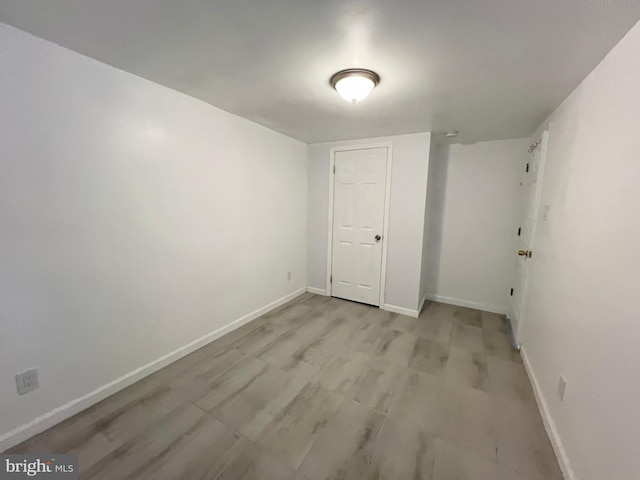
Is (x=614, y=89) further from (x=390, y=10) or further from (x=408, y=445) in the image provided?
(x=408, y=445)

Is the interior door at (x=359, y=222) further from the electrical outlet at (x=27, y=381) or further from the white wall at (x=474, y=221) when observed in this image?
the electrical outlet at (x=27, y=381)

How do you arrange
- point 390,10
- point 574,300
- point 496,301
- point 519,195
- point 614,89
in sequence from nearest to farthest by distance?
1. point 390,10
2. point 614,89
3. point 574,300
4. point 519,195
5. point 496,301

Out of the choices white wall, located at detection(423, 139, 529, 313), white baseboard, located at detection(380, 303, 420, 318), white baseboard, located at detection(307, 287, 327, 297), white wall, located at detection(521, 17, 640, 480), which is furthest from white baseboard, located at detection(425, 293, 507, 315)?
white wall, located at detection(521, 17, 640, 480)

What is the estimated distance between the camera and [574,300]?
4.67 feet

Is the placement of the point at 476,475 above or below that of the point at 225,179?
below

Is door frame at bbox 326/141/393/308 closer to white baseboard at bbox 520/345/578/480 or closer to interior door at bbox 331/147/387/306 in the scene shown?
interior door at bbox 331/147/387/306

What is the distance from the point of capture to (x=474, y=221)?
11.2 feet

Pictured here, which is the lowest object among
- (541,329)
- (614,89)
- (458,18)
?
(541,329)

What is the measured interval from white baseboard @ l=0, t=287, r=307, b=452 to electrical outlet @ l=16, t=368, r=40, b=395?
191mm

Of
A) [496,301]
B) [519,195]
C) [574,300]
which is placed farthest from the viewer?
[496,301]

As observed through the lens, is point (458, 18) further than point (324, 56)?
No

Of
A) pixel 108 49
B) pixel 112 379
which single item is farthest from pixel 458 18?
pixel 112 379

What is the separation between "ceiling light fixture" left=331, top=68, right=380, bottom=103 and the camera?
160 centimetres

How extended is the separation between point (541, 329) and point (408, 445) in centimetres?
133
